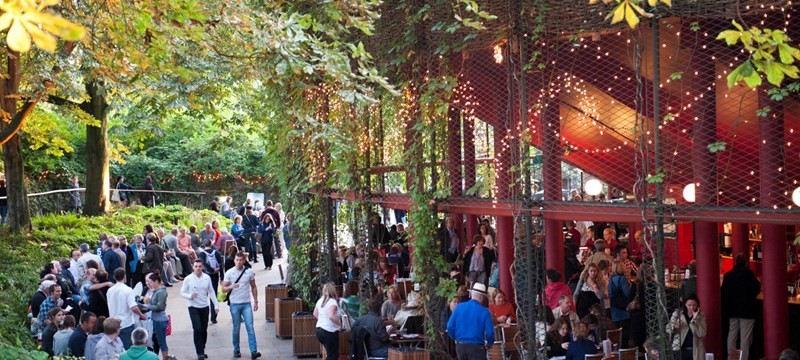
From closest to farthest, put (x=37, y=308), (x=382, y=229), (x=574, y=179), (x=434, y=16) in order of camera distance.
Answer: (x=434, y=16)
(x=37, y=308)
(x=382, y=229)
(x=574, y=179)

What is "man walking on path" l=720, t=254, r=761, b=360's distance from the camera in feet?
40.6

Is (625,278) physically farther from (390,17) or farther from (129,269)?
(129,269)

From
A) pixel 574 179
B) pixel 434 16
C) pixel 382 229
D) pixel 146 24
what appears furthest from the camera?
pixel 574 179

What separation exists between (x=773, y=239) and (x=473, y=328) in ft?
12.5

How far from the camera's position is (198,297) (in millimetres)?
14992

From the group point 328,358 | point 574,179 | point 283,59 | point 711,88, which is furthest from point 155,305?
point 574,179

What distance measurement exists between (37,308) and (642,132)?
29.3 feet

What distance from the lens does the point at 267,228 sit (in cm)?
2627

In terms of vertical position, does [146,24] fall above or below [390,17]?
below

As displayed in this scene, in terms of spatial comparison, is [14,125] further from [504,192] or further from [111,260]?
[504,192]

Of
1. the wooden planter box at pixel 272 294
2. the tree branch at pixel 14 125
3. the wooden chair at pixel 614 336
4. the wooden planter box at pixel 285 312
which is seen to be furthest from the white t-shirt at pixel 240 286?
the wooden chair at pixel 614 336


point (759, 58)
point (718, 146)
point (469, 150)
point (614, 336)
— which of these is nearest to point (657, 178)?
point (718, 146)

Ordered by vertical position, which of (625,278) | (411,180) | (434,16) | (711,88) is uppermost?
(434,16)

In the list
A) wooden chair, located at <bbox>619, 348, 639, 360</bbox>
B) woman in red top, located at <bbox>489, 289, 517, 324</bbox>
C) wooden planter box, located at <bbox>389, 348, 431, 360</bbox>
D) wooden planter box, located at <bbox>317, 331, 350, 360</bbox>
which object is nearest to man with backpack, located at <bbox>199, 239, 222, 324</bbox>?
wooden planter box, located at <bbox>317, 331, 350, 360</bbox>
